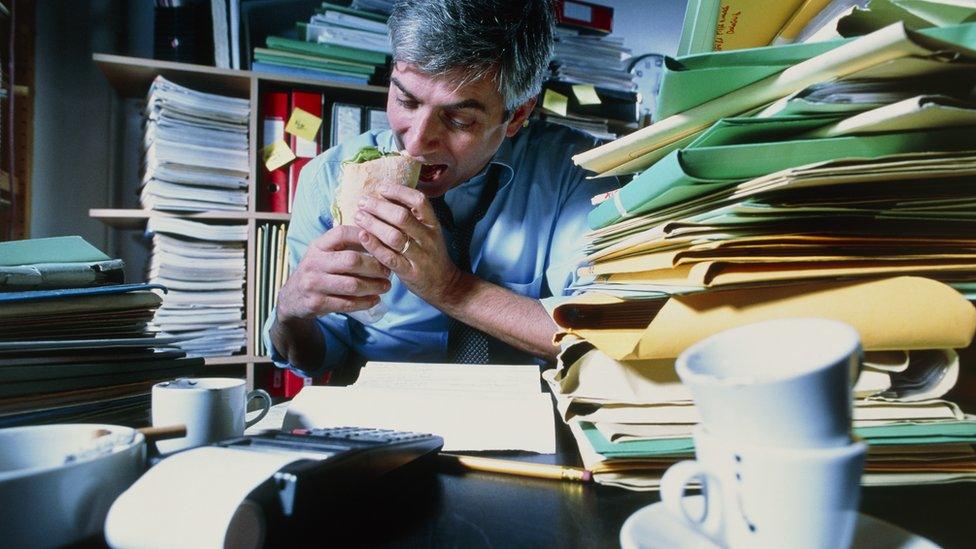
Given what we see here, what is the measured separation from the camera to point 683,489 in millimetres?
304

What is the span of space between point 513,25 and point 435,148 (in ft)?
0.98

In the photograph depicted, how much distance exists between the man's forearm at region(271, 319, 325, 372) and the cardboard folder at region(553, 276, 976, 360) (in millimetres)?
888

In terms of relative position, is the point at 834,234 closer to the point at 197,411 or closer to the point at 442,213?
the point at 197,411

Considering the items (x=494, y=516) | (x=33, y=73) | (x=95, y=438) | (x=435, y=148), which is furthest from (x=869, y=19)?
(x=33, y=73)

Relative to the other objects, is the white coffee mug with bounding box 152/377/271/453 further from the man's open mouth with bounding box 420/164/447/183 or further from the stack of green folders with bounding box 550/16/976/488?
the man's open mouth with bounding box 420/164/447/183

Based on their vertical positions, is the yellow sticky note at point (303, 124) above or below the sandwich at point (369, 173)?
above

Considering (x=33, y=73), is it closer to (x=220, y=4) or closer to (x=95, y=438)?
(x=220, y=4)

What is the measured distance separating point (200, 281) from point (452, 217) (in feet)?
3.34

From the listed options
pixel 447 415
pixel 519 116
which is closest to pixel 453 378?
pixel 447 415

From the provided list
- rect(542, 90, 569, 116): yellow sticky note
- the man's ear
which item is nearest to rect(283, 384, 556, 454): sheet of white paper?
the man's ear

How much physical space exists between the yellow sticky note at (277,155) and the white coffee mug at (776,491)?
1858 mm

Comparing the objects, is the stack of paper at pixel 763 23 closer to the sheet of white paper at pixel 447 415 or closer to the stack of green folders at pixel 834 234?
the stack of green folders at pixel 834 234

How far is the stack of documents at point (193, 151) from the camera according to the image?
1788 mm

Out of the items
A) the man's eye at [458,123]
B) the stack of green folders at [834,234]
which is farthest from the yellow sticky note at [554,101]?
the stack of green folders at [834,234]
